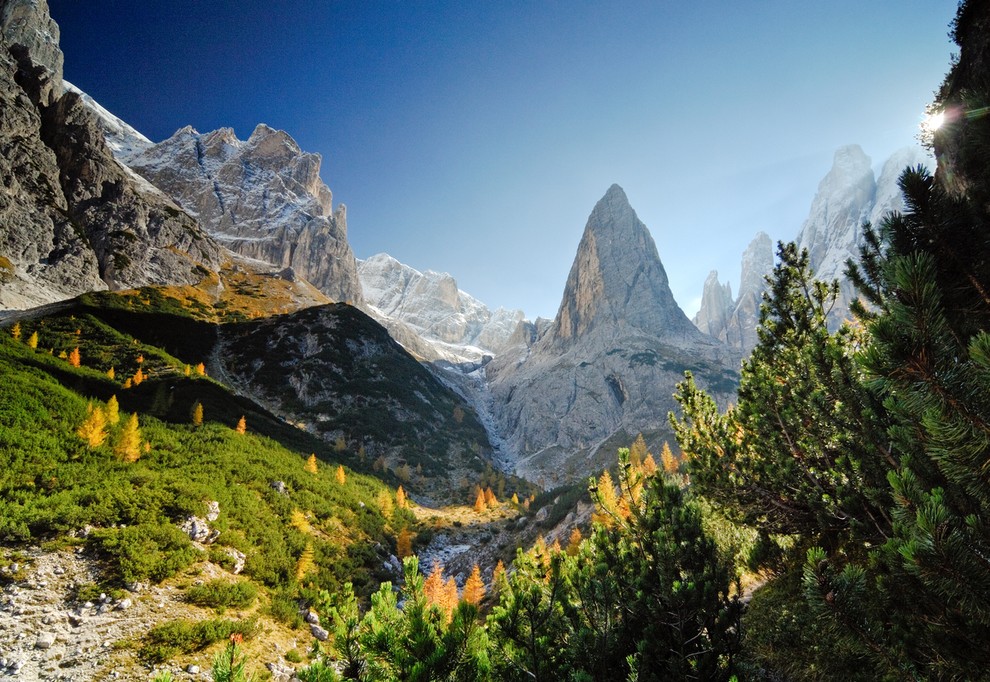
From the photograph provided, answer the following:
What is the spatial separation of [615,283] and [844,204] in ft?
346

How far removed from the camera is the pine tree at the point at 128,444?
2473 centimetres

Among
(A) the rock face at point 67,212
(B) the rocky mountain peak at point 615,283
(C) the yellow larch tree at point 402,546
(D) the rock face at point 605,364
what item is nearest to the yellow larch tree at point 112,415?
(C) the yellow larch tree at point 402,546

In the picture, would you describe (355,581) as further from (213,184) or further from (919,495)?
(213,184)

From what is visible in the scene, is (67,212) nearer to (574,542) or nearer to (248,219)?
(248,219)

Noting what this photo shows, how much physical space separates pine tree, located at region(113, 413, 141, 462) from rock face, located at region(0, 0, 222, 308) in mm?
65427

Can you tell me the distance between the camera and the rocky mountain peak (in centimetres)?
16712

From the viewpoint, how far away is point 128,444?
82.8ft

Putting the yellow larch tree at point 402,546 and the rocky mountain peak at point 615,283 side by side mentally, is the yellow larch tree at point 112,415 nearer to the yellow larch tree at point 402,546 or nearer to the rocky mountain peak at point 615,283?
the yellow larch tree at point 402,546

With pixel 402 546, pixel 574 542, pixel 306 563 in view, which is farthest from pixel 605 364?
pixel 306 563

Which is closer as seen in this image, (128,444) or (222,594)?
(222,594)

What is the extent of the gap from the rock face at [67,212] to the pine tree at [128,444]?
65.4 meters

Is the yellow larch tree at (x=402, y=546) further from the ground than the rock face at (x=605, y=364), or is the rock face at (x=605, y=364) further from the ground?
the rock face at (x=605, y=364)

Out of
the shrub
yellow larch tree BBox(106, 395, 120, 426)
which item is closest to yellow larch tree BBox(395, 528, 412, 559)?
the shrub

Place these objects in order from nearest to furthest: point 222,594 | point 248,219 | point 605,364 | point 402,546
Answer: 1. point 222,594
2. point 402,546
3. point 605,364
4. point 248,219
